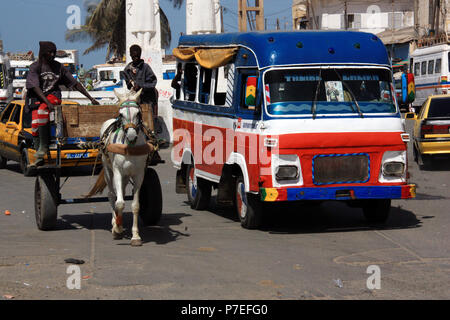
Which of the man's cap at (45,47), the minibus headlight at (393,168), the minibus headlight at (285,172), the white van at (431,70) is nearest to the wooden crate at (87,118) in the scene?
the man's cap at (45,47)

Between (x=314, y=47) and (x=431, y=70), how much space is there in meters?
28.4

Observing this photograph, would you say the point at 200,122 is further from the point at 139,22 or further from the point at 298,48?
the point at 139,22

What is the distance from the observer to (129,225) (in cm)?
1275

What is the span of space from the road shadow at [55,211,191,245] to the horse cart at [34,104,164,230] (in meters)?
0.30

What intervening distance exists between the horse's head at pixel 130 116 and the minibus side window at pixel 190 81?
3914 mm

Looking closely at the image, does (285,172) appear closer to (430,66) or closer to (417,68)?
(430,66)

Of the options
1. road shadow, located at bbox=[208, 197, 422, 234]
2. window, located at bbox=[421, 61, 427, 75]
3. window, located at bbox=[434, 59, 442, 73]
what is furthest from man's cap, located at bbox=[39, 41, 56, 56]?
window, located at bbox=[421, 61, 427, 75]

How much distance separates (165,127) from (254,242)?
17252mm

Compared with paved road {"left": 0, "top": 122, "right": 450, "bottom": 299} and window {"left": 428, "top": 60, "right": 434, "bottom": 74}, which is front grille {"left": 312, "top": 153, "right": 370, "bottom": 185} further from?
window {"left": 428, "top": 60, "right": 434, "bottom": 74}

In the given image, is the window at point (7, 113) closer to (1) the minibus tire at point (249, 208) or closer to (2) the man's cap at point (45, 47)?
(2) the man's cap at point (45, 47)

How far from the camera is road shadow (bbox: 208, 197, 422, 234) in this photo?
12.3 m

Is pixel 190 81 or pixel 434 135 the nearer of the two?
pixel 190 81

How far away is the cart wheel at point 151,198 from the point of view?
12.3 meters

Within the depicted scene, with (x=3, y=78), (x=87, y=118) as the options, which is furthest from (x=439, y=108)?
(x=3, y=78)
